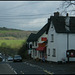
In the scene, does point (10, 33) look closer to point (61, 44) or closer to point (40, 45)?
point (40, 45)

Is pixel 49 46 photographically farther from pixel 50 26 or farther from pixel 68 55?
pixel 68 55

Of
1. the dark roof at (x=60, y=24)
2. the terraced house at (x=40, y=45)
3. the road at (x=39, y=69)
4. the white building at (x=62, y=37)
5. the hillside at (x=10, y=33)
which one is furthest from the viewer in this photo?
the hillside at (x=10, y=33)

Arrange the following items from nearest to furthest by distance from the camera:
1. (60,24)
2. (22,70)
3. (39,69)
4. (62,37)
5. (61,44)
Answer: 1. (22,70)
2. (39,69)
3. (61,44)
4. (62,37)
5. (60,24)

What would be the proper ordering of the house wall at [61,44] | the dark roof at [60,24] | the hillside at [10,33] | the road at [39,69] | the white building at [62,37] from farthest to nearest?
the hillside at [10,33] → the dark roof at [60,24] → the white building at [62,37] → the house wall at [61,44] → the road at [39,69]

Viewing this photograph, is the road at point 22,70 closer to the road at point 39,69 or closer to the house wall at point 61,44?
the road at point 39,69

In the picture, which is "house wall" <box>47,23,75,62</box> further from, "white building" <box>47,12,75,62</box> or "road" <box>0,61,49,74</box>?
"road" <box>0,61,49,74</box>

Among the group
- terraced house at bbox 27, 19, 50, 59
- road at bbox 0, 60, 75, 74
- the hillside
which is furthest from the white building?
the hillside

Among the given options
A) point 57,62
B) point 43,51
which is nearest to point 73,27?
point 57,62

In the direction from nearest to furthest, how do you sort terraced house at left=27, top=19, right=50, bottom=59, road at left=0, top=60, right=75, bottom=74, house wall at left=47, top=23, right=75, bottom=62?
road at left=0, top=60, right=75, bottom=74 < house wall at left=47, top=23, right=75, bottom=62 < terraced house at left=27, top=19, right=50, bottom=59

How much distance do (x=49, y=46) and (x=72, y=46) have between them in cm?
576

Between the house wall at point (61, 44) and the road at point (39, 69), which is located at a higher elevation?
the house wall at point (61, 44)

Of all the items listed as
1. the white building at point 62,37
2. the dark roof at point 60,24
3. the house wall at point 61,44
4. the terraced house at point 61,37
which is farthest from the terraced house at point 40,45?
the dark roof at point 60,24

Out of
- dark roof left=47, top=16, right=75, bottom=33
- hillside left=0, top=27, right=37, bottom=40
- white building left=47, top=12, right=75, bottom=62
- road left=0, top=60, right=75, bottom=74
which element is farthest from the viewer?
hillside left=0, top=27, right=37, bottom=40

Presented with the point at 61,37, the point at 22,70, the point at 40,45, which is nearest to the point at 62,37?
the point at 61,37
